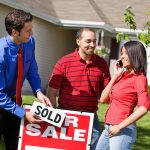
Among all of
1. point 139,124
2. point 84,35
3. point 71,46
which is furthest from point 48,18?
point 84,35

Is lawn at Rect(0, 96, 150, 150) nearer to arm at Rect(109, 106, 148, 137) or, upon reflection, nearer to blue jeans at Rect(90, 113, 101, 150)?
blue jeans at Rect(90, 113, 101, 150)

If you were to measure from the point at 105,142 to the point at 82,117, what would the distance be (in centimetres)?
32

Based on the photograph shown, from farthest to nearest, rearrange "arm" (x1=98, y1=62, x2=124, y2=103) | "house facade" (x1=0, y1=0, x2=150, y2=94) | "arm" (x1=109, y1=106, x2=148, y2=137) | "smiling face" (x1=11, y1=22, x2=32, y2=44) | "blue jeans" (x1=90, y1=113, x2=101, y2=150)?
"house facade" (x1=0, y1=0, x2=150, y2=94), "blue jeans" (x1=90, y1=113, x2=101, y2=150), "arm" (x1=98, y1=62, x2=124, y2=103), "smiling face" (x1=11, y1=22, x2=32, y2=44), "arm" (x1=109, y1=106, x2=148, y2=137)

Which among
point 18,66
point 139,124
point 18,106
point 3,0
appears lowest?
point 139,124

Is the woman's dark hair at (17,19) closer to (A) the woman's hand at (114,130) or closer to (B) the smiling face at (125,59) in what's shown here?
(B) the smiling face at (125,59)

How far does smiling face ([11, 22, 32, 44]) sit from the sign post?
76 cm

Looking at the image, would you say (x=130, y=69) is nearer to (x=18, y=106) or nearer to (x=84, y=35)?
(x=84, y=35)

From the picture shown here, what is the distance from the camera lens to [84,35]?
5.03 metres

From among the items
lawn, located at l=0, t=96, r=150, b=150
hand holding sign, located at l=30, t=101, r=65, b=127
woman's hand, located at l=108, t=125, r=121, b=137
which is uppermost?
hand holding sign, located at l=30, t=101, r=65, b=127

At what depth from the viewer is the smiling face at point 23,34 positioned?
4613 mm

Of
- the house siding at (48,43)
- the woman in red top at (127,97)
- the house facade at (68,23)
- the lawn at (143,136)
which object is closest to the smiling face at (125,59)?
the woman in red top at (127,97)

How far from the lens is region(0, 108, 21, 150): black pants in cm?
479

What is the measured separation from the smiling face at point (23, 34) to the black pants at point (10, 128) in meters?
0.67

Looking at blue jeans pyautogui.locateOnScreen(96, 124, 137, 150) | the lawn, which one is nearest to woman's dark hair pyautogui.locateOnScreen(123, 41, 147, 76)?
blue jeans pyautogui.locateOnScreen(96, 124, 137, 150)
